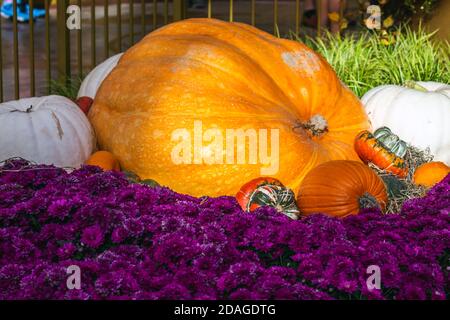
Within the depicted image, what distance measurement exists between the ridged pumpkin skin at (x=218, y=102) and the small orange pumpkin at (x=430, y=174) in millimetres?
322

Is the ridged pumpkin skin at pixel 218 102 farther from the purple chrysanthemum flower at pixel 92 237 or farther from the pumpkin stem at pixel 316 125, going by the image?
the purple chrysanthemum flower at pixel 92 237

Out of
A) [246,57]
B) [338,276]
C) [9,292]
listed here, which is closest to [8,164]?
[9,292]

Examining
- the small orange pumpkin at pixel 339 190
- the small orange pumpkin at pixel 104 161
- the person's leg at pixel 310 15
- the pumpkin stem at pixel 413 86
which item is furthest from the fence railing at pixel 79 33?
the small orange pumpkin at pixel 339 190

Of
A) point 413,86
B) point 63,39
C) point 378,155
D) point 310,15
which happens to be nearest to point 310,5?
point 310,15

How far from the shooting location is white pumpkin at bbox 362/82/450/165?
159 inches

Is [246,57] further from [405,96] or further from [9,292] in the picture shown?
[9,292]

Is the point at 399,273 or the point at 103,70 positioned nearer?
the point at 399,273

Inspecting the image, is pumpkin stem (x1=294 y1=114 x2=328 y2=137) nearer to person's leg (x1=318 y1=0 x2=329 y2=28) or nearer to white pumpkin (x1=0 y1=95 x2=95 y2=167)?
white pumpkin (x1=0 y1=95 x2=95 y2=167)

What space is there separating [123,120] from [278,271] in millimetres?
1502

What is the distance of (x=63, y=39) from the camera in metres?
5.67

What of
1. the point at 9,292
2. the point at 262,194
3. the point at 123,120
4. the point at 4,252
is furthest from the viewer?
the point at 123,120

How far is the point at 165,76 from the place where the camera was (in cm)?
366

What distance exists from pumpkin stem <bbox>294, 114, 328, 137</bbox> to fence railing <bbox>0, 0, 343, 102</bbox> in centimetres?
171

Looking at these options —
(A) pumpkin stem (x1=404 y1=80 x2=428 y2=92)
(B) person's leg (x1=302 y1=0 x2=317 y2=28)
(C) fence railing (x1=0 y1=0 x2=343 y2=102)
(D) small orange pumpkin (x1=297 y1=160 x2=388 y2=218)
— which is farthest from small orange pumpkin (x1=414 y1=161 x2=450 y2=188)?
(B) person's leg (x1=302 y1=0 x2=317 y2=28)
